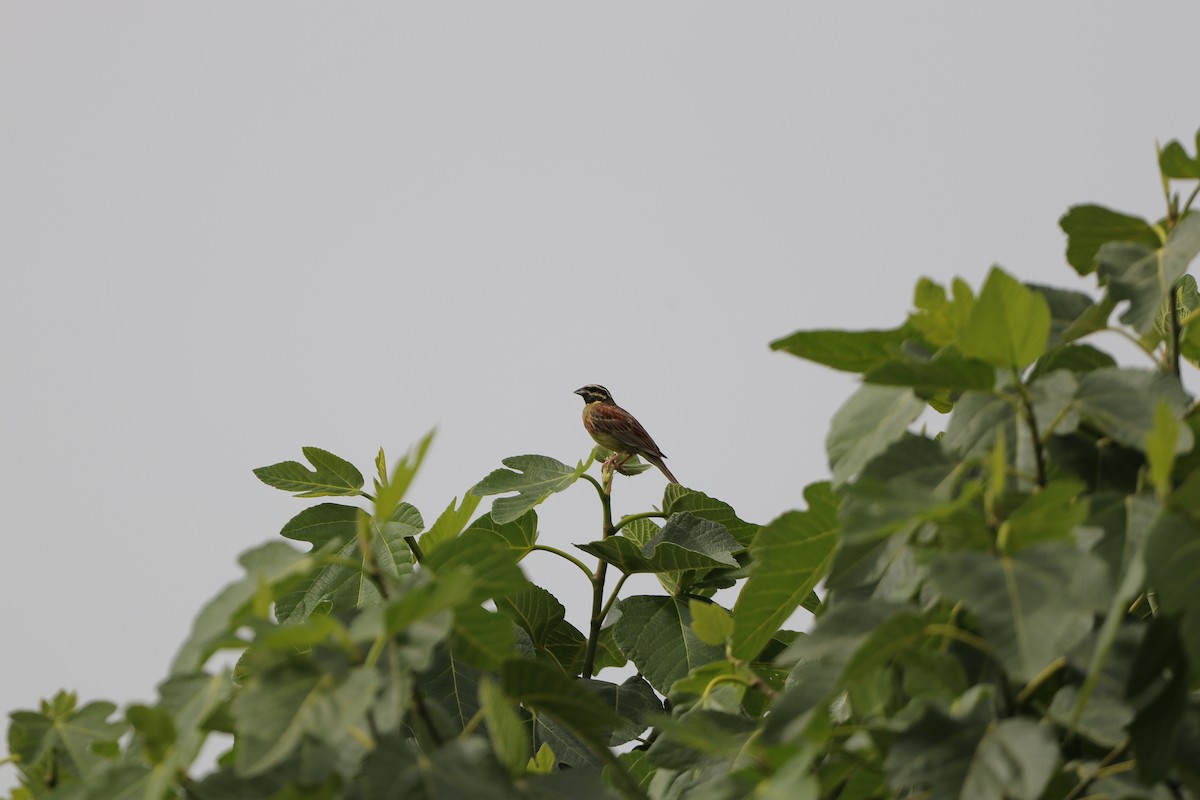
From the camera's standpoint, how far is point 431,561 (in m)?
1.54

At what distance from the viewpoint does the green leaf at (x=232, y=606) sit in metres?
1.38

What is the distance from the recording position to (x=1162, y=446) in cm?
128

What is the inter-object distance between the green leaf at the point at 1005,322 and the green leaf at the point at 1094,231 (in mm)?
446

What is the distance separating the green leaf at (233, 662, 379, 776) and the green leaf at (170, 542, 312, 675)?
9cm

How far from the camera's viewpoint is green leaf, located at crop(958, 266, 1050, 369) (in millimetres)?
1402

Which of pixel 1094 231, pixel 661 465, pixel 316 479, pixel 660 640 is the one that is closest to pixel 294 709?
pixel 1094 231

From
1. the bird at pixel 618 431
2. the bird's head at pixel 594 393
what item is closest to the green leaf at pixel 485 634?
the bird at pixel 618 431

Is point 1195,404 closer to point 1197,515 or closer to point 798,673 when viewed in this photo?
point 1197,515

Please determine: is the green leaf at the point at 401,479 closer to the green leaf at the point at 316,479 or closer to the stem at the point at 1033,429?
the stem at the point at 1033,429

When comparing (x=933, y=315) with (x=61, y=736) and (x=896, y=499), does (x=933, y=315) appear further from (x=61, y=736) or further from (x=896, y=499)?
(x=61, y=736)

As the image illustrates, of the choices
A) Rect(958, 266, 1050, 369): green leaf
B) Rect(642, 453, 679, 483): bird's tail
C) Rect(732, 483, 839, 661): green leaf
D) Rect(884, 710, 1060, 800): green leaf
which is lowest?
Rect(642, 453, 679, 483): bird's tail

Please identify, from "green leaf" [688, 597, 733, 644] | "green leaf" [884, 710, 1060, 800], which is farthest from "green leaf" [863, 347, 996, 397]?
"green leaf" [688, 597, 733, 644]

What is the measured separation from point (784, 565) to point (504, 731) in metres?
0.62

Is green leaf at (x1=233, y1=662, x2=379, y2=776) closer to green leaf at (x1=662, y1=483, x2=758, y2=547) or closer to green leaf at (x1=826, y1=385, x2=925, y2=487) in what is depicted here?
green leaf at (x1=826, y1=385, x2=925, y2=487)
